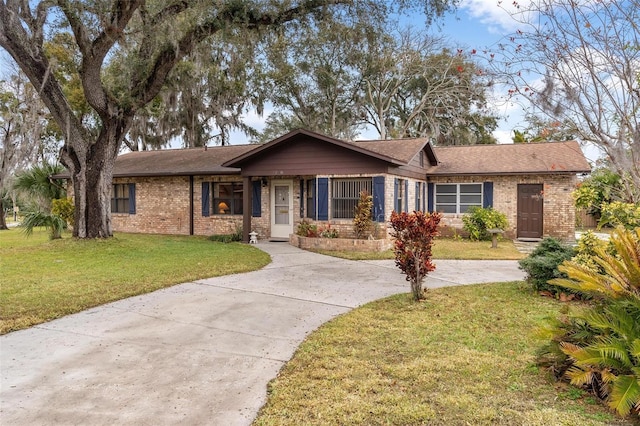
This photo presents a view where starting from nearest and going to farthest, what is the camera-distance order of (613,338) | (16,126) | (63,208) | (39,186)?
(613,338)
(63,208)
(39,186)
(16,126)

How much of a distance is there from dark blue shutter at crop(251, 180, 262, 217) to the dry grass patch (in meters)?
10.0

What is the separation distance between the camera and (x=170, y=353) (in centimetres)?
423

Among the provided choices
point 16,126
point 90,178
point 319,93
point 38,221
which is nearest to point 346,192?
point 90,178

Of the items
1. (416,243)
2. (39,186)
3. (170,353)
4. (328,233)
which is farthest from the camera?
(39,186)

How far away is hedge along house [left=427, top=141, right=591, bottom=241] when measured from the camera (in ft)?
48.5

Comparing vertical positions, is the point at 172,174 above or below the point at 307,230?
above

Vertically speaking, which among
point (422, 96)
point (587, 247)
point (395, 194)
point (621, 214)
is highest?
point (422, 96)

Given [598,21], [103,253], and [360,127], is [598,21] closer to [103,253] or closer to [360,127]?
[103,253]

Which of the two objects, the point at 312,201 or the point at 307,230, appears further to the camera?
the point at 312,201

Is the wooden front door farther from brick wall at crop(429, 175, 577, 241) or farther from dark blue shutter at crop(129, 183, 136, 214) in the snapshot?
dark blue shutter at crop(129, 183, 136, 214)

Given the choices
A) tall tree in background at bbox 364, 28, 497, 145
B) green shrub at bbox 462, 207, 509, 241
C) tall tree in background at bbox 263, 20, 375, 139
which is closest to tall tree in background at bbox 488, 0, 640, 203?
green shrub at bbox 462, 207, 509, 241

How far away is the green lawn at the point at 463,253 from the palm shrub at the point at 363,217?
89 centimetres

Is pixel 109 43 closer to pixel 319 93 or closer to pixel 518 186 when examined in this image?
pixel 518 186

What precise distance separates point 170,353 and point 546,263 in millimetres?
5602
